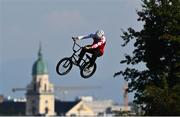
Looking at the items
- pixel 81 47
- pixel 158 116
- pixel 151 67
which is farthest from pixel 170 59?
pixel 81 47

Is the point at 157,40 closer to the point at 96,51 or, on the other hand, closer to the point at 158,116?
the point at 158,116

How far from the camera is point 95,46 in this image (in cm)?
4856

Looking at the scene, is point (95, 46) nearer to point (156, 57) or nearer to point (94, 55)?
point (94, 55)

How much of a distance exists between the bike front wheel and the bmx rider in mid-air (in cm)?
57

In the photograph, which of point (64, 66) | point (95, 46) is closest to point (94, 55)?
point (95, 46)

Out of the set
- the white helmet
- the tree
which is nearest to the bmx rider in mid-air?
the white helmet

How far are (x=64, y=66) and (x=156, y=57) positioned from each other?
125ft

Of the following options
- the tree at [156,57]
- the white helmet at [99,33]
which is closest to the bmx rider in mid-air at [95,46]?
the white helmet at [99,33]

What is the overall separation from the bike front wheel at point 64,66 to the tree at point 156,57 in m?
31.2

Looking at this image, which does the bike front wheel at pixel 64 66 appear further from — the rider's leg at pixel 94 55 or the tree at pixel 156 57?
the tree at pixel 156 57

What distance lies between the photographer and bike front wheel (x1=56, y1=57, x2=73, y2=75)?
5047cm

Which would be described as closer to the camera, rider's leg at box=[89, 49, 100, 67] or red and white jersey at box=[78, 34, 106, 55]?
red and white jersey at box=[78, 34, 106, 55]

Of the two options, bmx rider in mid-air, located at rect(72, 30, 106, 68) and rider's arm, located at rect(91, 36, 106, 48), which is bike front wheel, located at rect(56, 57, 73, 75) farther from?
rider's arm, located at rect(91, 36, 106, 48)

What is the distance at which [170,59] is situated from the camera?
289 feet
